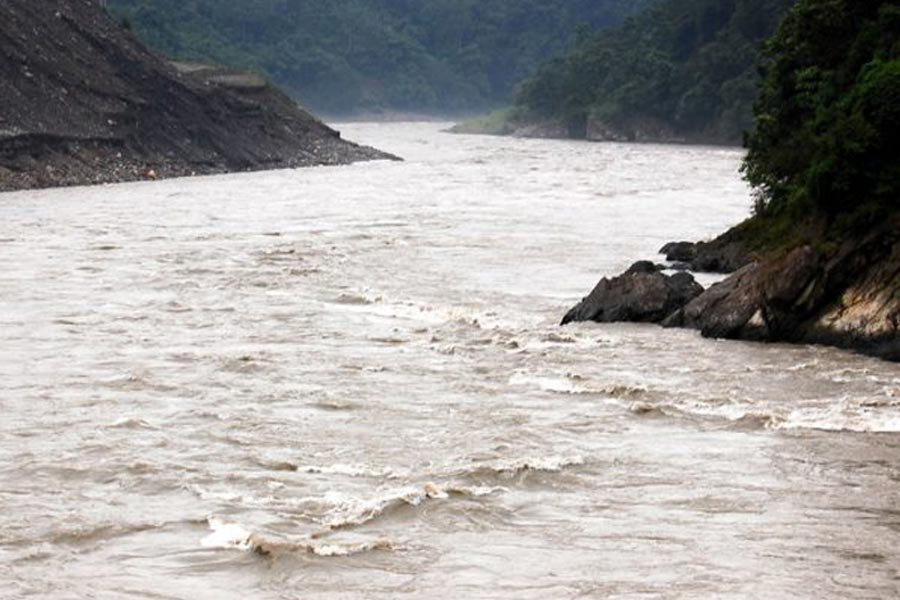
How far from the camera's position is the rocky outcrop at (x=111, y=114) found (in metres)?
62.3

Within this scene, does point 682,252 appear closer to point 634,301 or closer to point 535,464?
point 634,301

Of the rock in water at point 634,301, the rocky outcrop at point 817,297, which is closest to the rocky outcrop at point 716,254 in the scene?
the rock in water at point 634,301

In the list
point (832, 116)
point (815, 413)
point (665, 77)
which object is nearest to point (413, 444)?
point (815, 413)

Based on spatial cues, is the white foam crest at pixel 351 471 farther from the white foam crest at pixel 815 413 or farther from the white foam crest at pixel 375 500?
the white foam crest at pixel 815 413

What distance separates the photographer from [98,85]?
71000mm

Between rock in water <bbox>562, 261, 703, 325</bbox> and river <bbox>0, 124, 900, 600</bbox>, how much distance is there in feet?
1.69

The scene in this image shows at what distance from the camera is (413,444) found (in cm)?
1652

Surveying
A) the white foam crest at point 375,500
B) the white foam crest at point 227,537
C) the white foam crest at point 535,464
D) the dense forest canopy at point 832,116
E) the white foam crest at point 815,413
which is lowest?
the white foam crest at point 227,537

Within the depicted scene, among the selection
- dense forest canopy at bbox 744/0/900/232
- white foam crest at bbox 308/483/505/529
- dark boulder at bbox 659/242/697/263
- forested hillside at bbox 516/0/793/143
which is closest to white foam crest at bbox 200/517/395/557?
white foam crest at bbox 308/483/505/529

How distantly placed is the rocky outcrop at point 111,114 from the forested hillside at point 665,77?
42384 millimetres

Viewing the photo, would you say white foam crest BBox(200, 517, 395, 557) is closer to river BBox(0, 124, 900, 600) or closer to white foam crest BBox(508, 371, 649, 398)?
river BBox(0, 124, 900, 600)

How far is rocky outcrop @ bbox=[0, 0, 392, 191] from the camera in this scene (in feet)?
205

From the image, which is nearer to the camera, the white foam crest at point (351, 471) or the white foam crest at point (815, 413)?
the white foam crest at point (351, 471)

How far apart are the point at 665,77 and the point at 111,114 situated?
71818mm
